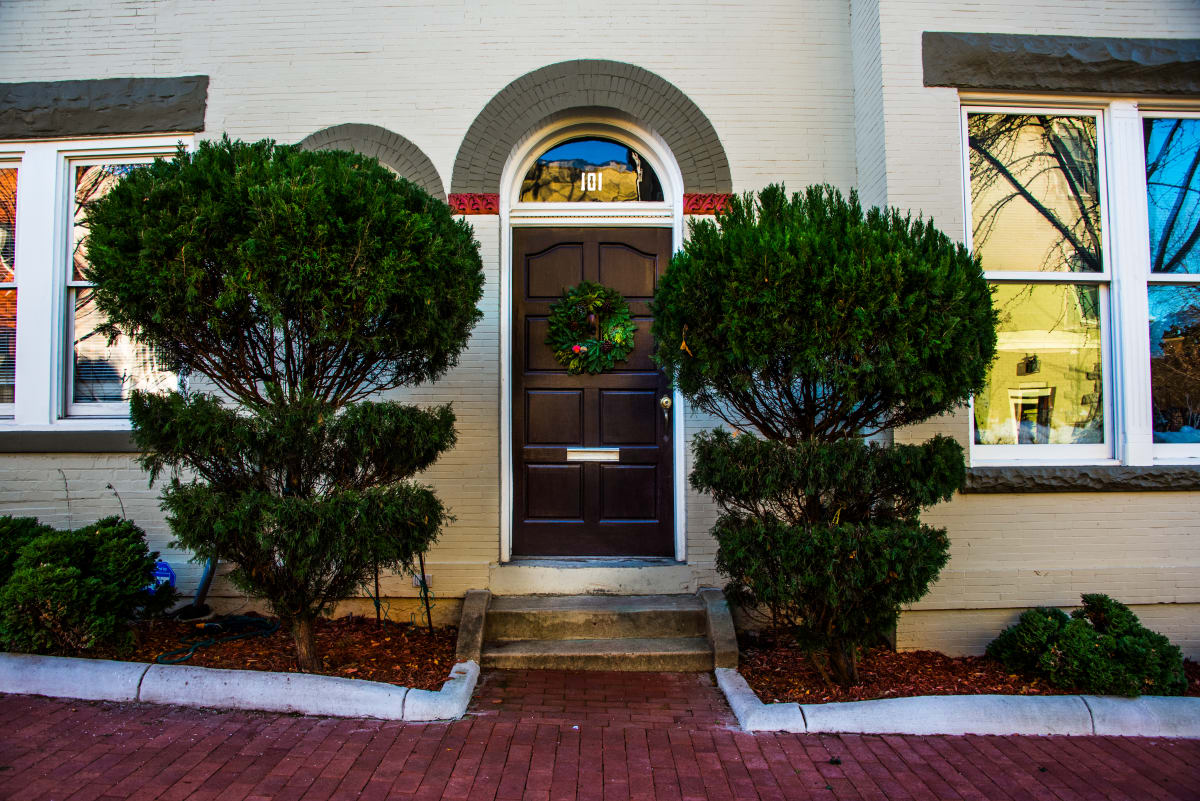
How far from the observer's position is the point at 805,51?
5.34 metres

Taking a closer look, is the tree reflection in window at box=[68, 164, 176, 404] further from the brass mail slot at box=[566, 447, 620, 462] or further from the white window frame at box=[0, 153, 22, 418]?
the brass mail slot at box=[566, 447, 620, 462]

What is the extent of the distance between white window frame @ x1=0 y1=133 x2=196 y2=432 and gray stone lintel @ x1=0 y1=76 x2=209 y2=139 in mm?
90

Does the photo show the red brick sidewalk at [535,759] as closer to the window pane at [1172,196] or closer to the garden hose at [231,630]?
the garden hose at [231,630]

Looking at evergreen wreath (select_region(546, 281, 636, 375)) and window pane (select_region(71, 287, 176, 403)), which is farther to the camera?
window pane (select_region(71, 287, 176, 403))

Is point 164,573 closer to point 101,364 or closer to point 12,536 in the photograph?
point 12,536

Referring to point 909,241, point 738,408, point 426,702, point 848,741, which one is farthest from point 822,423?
point 426,702

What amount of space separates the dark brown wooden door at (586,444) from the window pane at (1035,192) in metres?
2.38

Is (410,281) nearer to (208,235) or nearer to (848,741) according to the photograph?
(208,235)

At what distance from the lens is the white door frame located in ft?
17.1

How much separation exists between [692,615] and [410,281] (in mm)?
2681

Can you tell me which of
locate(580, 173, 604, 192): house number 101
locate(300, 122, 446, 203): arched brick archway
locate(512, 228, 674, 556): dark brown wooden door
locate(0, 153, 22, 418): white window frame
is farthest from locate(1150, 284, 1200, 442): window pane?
locate(0, 153, 22, 418): white window frame

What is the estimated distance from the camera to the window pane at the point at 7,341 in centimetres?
541

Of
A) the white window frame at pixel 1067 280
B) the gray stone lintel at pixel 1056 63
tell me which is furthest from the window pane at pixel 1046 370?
the gray stone lintel at pixel 1056 63

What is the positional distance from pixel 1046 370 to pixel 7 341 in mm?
7397
